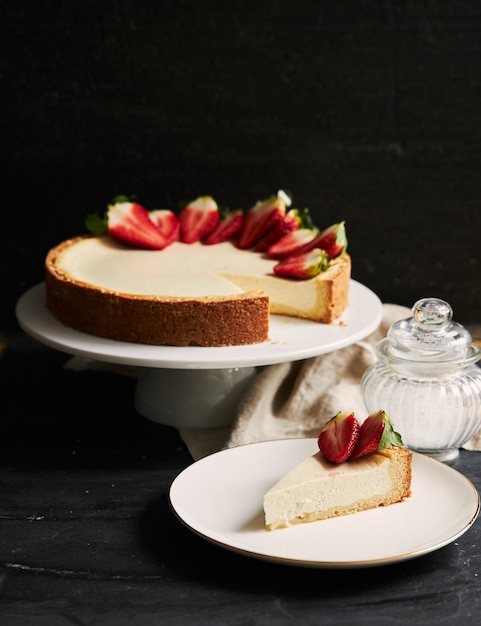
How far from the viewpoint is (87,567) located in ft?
4.99

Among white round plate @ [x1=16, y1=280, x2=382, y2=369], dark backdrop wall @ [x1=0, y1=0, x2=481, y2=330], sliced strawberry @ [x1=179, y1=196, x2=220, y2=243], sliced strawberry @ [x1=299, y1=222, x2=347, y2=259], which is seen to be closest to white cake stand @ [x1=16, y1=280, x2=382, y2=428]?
white round plate @ [x1=16, y1=280, x2=382, y2=369]

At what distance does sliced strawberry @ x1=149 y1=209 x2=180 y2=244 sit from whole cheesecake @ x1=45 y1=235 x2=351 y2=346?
5 centimetres

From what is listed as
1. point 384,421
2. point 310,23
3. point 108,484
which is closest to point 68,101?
point 310,23

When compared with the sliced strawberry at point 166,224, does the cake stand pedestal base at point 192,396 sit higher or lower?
lower

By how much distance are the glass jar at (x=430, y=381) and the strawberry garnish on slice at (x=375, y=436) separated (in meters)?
0.23

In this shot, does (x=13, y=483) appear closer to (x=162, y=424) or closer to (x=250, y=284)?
(x=162, y=424)

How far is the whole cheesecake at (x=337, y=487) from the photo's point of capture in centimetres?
155

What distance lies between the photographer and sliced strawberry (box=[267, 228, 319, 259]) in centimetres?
224

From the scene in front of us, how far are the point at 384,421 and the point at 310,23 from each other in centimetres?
135

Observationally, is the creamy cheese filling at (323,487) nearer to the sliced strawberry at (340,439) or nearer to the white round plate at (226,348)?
the sliced strawberry at (340,439)

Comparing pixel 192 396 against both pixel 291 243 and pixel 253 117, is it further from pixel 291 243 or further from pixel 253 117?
pixel 253 117

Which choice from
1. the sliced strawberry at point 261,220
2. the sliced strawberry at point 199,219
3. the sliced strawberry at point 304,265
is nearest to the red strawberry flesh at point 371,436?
the sliced strawberry at point 304,265

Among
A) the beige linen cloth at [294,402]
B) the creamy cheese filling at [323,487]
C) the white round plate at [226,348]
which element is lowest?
the beige linen cloth at [294,402]

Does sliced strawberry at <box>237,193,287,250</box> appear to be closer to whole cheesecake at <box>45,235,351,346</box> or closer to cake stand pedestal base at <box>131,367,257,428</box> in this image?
whole cheesecake at <box>45,235,351,346</box>
